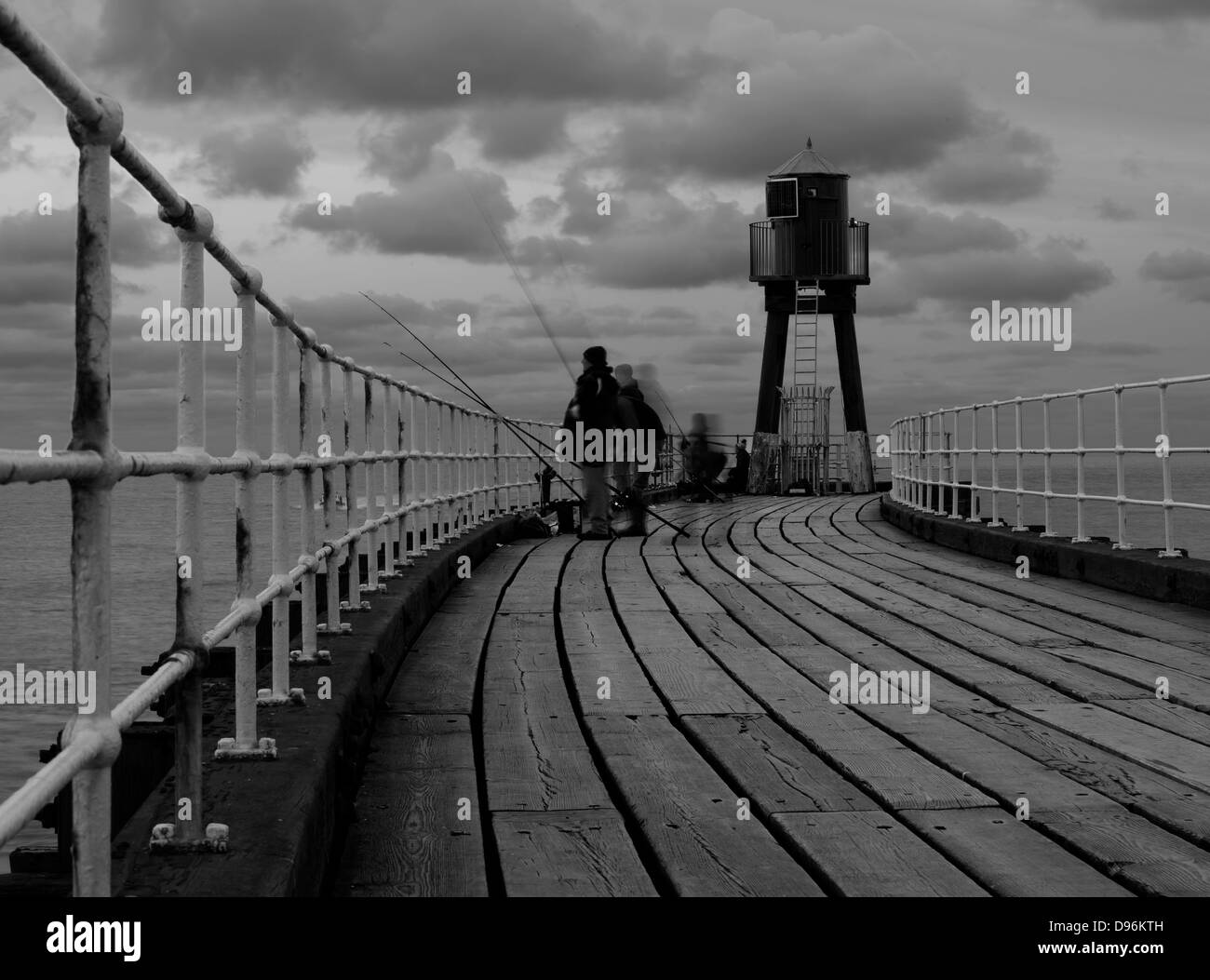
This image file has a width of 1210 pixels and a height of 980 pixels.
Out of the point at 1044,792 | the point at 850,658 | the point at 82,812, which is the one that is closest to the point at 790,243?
the point at 850,658

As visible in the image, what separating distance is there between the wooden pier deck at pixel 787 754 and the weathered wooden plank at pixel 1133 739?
1 cm

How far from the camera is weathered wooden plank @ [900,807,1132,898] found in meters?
3.37

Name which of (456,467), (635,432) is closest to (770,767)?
(456,467)

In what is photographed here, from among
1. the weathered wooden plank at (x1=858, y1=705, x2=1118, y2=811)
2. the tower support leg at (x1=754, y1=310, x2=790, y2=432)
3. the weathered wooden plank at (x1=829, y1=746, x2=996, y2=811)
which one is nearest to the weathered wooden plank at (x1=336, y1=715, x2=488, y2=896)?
the weathered wooden plank at (x1=829, y1=746, x2=996, y2=811)

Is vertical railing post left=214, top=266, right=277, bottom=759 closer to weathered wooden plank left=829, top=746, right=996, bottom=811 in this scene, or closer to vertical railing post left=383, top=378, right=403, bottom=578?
weathered wooden plank left=829, top=746, right=996, bottom=811

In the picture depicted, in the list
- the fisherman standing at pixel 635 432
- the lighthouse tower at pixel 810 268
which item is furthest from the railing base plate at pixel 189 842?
the lighthouse tower at pixel 810 268

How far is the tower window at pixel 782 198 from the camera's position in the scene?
3281 cm

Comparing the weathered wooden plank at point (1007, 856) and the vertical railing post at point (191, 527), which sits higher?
the vertical railing post at point (191, 527)

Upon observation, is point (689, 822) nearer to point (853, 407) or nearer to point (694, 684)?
point (694, 684)

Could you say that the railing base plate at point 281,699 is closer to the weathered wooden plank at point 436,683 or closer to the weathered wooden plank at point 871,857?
the weathered wooden plank at point 436,683

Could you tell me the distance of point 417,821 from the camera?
402 centimetres

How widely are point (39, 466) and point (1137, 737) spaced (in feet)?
13.5

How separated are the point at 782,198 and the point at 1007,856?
3044cm
